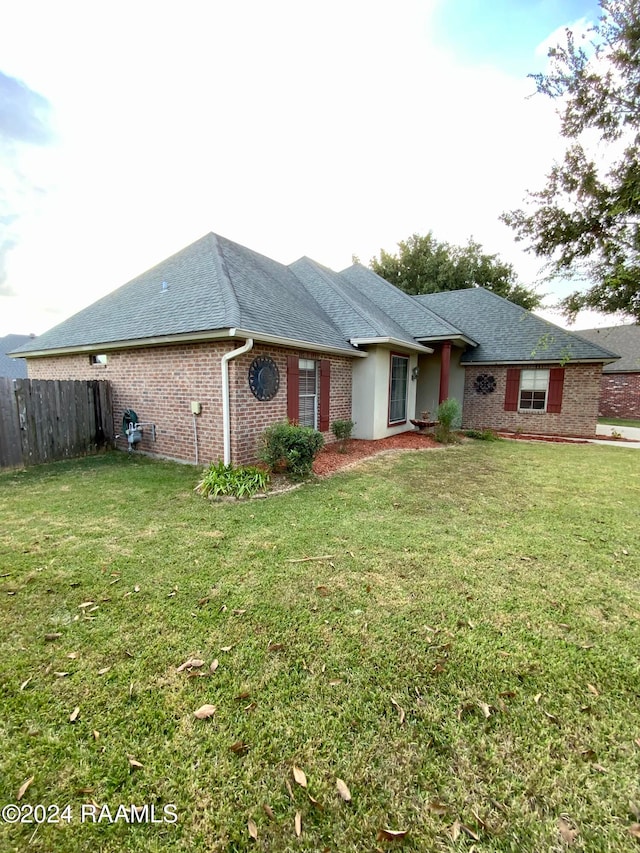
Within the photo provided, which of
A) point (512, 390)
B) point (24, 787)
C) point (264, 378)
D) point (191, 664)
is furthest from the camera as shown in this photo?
point (512, 390)

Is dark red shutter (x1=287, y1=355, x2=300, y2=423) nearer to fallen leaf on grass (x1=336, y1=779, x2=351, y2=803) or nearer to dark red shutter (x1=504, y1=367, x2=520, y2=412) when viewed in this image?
fallen leaf on grass (x1=336, y1=779, x2=351, y2=803)

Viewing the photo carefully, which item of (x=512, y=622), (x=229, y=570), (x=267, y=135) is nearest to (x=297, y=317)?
(x=267, y=135)

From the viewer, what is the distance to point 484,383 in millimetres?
14602

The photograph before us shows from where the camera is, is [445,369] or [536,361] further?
[536,361]

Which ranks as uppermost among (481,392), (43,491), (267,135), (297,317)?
(267,135)

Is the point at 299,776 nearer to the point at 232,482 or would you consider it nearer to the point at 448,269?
the point at 232,482

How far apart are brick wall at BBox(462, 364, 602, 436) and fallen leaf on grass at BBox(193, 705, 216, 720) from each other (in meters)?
14.3

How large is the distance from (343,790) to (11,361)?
3004cm

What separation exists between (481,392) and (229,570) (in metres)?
13.6

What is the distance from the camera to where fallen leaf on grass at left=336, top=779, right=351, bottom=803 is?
162 centimetres

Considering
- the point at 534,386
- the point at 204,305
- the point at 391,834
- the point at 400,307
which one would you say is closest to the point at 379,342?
the point at 400,307

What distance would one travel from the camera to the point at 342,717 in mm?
2025

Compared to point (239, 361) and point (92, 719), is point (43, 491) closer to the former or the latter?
point (239, 361)

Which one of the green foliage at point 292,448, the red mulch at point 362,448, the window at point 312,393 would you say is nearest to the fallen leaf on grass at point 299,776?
the green foliage at point 292,448
